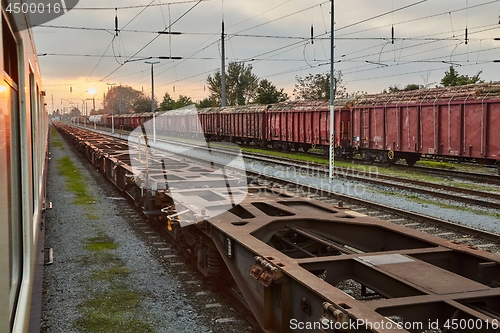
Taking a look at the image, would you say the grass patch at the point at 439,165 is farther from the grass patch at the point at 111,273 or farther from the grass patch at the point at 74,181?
the grass patch at the point at 111,273

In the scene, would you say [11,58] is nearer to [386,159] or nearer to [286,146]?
[386,159]

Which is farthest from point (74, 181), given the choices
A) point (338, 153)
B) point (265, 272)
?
point (265, 272)

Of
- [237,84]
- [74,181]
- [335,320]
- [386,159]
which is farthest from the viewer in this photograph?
[237,84]

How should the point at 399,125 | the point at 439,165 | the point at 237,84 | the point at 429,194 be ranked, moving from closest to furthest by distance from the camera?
the point at 429,194
the point at 399,125
the point at 439,165
the point at 237,84

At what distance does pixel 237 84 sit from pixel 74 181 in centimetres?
5731

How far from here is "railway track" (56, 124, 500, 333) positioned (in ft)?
9.10

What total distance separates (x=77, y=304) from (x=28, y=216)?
7.74 ft

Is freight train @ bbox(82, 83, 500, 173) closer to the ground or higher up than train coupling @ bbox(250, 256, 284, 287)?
higher up

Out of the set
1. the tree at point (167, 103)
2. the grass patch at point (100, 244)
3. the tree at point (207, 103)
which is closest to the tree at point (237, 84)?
the tree at point (207, 103)

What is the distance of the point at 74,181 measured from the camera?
16.1 meters

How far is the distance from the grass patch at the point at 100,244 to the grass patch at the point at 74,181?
3869 mm

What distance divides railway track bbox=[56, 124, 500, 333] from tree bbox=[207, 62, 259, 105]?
218 ft


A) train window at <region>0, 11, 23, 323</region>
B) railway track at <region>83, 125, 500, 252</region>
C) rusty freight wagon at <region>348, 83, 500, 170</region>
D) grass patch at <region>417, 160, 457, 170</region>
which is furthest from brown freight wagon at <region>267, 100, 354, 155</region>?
train window at <region>0, 11, 23, 323</region>

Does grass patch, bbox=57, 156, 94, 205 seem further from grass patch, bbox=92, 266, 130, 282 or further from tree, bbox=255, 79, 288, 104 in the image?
tree, bbox=255, 79, 288, 104
